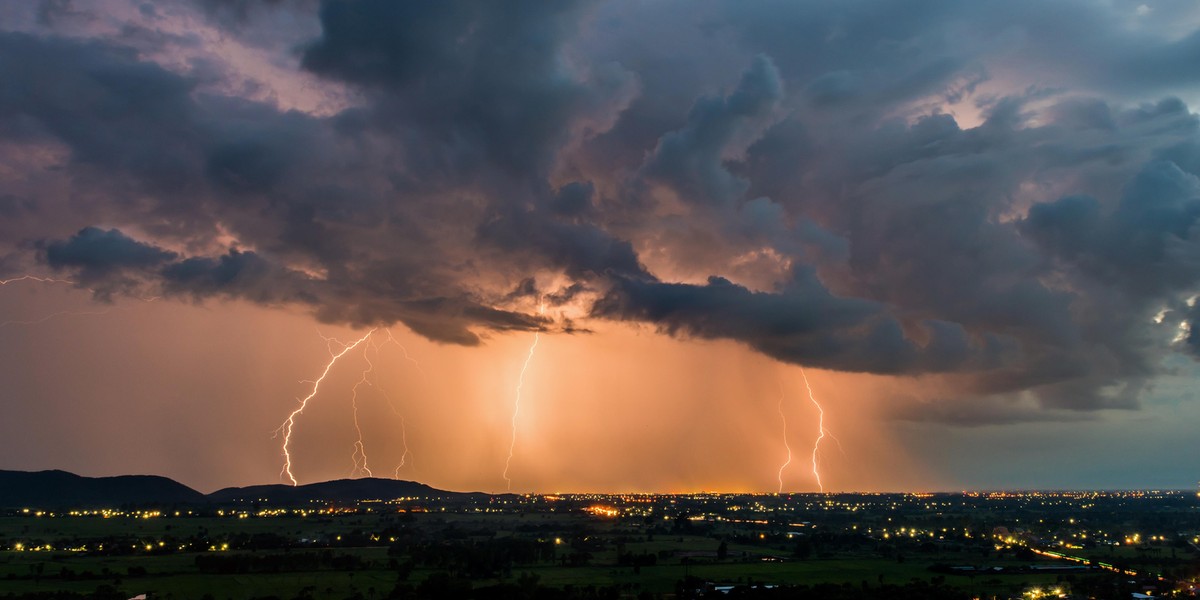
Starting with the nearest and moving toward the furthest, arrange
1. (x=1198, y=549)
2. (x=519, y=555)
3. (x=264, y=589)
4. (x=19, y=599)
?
(x=19, y=599) → (x=264, y=589) → (x=519, y=555) → (x=1198, y=549)

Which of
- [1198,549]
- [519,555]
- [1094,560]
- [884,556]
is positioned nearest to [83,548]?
[519,555]

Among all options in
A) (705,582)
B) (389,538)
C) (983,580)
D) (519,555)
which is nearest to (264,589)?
(519,555)

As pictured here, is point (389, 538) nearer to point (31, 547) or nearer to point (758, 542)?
point (31, 547)

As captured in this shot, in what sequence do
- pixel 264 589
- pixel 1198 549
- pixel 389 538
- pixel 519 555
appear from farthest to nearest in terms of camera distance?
pixel 389 538
pixel 1198 549
pixel 519 555
pixel 264 589

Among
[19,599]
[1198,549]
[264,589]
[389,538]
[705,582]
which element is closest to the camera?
[19,599]

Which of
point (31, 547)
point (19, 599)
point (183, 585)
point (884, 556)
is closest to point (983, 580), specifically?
point (884, 556)

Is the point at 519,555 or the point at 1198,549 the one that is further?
A: the point at 1198,549

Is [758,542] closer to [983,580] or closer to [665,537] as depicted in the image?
[665,537]

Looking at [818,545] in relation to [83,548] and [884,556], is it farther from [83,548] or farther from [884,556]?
[83,548]

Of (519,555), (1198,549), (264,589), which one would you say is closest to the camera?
(264,589)
